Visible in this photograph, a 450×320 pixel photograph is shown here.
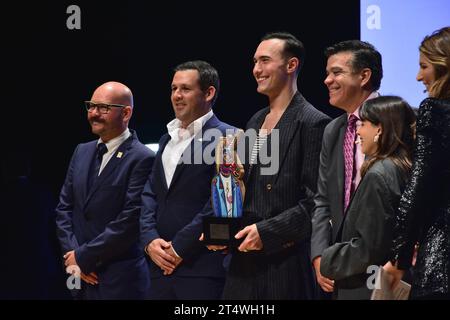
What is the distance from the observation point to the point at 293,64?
11.4 feet

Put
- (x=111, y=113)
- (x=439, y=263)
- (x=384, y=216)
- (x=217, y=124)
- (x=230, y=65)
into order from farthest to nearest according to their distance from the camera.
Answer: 1. (x=230, y=65)
2. (x=111, y=113)
3. (x=217, y=124)
4. (x=384, y=216)
5. (x=439, y=263)

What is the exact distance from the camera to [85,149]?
13.5 feet

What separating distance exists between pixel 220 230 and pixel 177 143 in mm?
698

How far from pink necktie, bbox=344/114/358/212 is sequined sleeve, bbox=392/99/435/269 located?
0.55 meters

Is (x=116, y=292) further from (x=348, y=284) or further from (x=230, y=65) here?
(x=230, y=65)

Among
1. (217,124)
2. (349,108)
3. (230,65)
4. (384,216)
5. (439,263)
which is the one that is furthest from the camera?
(230,65)

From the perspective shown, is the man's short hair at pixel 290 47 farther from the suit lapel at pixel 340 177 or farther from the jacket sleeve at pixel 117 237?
the jacket sleeve at pixel 117 237

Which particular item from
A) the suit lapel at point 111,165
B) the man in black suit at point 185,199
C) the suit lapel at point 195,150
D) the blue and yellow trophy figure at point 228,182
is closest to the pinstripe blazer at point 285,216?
the blue and yellow trophy figure at point 228,182

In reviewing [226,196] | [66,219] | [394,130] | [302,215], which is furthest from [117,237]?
[394,130]

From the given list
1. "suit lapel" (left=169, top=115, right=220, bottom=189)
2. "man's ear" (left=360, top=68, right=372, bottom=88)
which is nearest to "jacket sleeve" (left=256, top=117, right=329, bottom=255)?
"man's ear" (left=360, top=68, right=372, bottom=88)

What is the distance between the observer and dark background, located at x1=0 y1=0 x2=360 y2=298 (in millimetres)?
5039

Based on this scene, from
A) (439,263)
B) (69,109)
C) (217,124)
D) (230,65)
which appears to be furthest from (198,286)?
(69,109)

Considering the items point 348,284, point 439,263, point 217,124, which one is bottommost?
point 348,284
